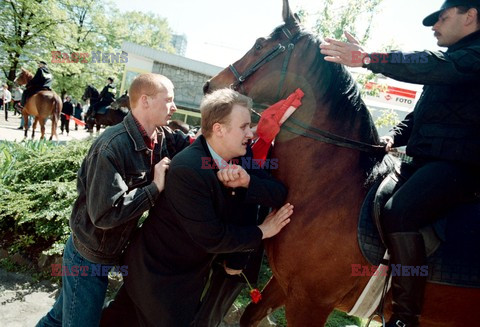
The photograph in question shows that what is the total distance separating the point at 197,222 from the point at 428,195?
4.89ft

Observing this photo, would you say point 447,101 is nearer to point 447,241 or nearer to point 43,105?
point 447,241

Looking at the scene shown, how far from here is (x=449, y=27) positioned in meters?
2.27

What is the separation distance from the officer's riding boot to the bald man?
1.64 meters

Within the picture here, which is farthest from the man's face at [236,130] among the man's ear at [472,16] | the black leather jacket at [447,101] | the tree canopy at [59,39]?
the tree canopy at [59,39]

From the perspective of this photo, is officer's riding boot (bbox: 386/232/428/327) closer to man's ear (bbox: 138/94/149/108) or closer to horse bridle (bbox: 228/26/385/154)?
horse bridle (bbox: 228/26/385/154)

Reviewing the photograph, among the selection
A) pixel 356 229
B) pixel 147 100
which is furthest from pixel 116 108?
pixel 356 229

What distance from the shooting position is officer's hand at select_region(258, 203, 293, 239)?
→ 2.24 m

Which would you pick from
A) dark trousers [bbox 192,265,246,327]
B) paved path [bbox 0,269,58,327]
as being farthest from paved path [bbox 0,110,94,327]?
dark trousers [bbox 192,265,246,327]

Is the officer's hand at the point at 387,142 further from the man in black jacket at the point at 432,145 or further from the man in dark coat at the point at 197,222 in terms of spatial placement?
the man in dark coat at the point at 197,222

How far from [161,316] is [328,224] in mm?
1298

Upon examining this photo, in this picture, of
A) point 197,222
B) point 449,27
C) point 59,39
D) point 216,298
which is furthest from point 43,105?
point 449,27

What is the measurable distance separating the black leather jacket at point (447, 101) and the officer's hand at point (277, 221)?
993mm

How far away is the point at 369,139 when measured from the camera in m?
2.51

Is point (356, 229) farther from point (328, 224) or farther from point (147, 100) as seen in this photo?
point (147, 100)
